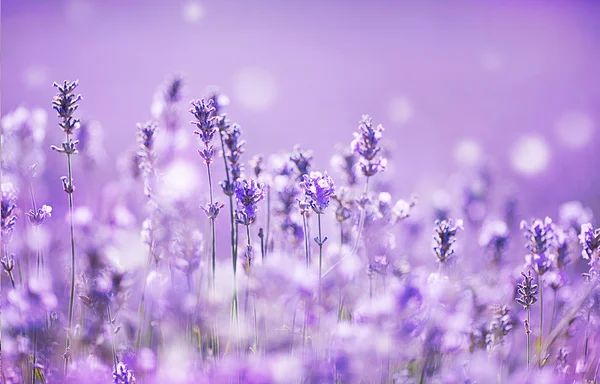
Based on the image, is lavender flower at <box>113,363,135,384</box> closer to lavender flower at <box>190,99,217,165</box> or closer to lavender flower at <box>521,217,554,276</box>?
lavender flower at <box>190,99,217,165</box>

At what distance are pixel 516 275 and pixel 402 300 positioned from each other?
150 cm

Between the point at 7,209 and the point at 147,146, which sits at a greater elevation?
the point at 147,146

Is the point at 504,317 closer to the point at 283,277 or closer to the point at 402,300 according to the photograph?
the point at 402,300

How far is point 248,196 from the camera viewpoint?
5.47 feet

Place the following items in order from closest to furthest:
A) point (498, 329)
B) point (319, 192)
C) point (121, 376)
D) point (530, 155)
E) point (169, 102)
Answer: point (121, 376)
point (319, 192)
point (498, 329)
point (169, 102)
point (530, 155)

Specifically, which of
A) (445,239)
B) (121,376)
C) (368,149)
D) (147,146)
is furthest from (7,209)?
(445,239)

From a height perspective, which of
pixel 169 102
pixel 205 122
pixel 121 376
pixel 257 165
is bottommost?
pixel 121 376

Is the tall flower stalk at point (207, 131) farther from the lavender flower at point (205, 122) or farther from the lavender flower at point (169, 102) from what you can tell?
the lavender flower at point (169, 102)

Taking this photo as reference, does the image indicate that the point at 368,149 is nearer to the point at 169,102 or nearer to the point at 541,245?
the point at 541,245

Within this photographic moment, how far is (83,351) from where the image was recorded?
180cm

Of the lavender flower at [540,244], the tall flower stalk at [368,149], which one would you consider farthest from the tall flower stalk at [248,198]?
the lavender flower at [540,244]

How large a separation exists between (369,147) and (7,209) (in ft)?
3.82

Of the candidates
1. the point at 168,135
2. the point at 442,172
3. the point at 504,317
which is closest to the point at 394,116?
the point at 442,172

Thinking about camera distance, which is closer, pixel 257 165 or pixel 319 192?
pixel 319 192
